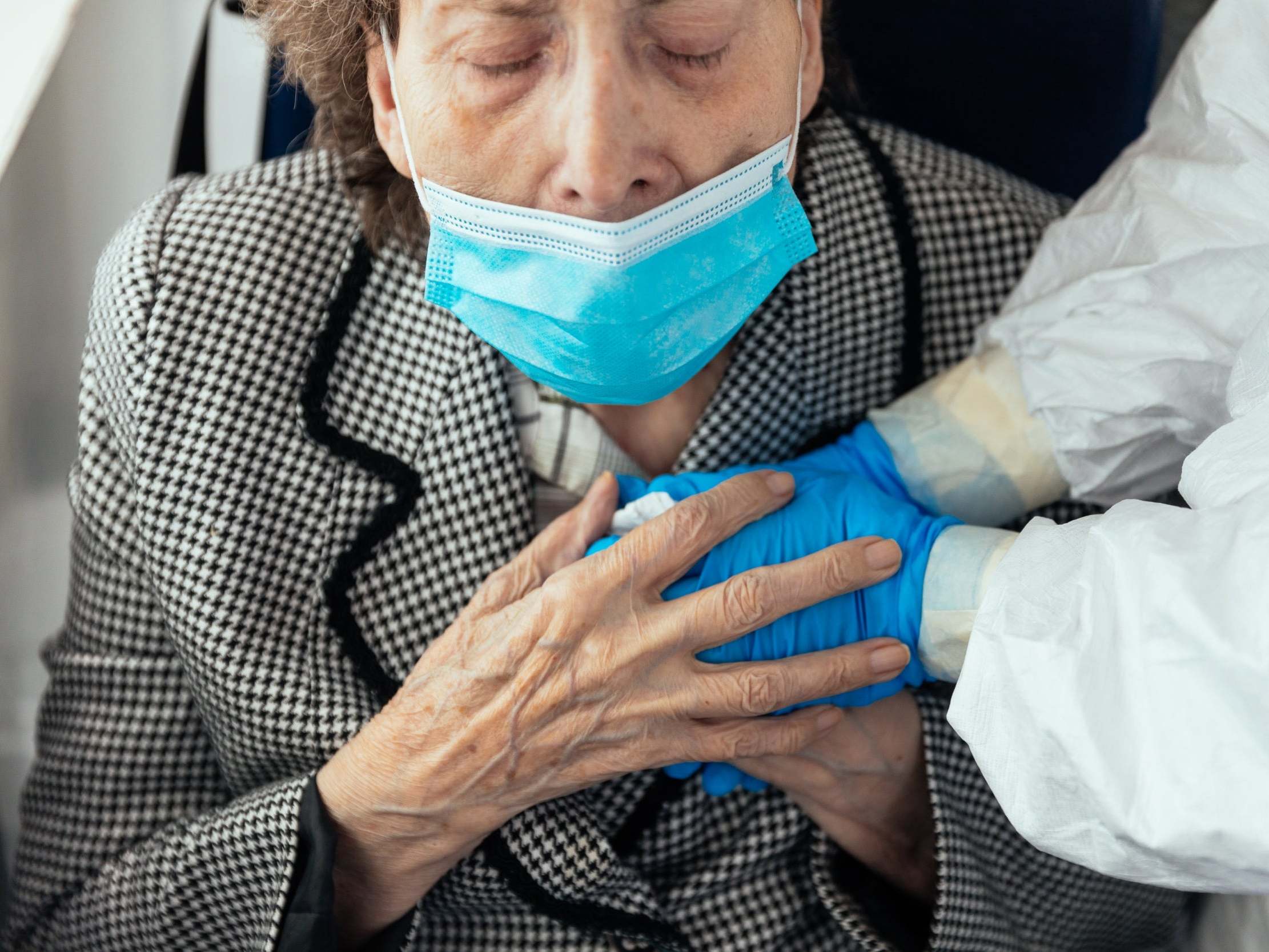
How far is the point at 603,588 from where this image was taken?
103 centimetres

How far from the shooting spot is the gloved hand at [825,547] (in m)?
1.06

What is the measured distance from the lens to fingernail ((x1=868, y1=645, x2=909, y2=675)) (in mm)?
1024

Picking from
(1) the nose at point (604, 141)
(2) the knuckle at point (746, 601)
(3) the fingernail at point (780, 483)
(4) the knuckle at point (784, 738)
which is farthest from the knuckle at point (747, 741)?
(1) the nose at point (604, 141)

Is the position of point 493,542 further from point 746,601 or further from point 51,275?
point 51,275

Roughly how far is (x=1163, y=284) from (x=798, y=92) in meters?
0.38

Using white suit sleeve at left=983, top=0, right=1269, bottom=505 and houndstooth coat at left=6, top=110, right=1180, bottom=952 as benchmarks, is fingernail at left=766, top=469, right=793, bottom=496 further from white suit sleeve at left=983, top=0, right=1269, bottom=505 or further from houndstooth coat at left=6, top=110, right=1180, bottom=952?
white suit sleeve at left=983, top=0, right=1269, bottom=505

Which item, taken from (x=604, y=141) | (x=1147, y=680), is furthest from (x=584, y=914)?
(x=604, y=141)

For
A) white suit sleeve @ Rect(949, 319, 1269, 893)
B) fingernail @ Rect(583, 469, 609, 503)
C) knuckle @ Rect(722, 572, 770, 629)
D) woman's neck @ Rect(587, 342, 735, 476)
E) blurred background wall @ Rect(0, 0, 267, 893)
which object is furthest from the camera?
blurred background wall @ Rect(0, 0, 267, 893)

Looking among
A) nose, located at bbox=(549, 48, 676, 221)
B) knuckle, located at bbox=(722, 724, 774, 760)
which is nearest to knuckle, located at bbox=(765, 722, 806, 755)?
knuckle, located at bbox=(722, 724, 774, 760)

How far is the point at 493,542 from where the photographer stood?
121cm

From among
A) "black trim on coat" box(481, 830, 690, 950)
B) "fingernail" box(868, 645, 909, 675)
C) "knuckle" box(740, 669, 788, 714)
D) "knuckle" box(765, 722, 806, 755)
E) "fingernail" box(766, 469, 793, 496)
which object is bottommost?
"black trim on coat" box(481, 830, 690, 950)

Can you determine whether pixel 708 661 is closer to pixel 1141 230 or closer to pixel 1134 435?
pixel 1134 435

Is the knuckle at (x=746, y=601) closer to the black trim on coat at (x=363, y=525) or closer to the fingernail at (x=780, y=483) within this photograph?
the fingernail at (x=780, y=483)

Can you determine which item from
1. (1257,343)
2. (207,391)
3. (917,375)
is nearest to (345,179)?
(207,391)
